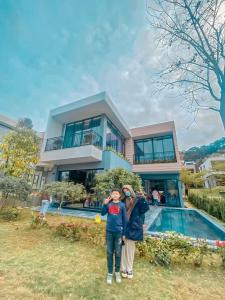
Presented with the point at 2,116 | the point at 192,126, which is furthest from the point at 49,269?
the point at 2,116

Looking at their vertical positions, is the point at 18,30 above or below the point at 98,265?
above

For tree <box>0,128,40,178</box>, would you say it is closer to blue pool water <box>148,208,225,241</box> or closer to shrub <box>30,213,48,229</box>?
shrub <box>30,213,48,229</box>

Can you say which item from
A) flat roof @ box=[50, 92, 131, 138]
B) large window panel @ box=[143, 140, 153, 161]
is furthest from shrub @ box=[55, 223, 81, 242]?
large window panel @ box=[143, 140, 153, 161]

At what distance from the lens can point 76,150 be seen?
34.9ft

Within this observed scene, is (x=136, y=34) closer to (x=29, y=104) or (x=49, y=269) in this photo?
(x=49, y=269)

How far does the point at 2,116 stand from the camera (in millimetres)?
15656

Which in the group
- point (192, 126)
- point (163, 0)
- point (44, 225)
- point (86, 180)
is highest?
point (163, 0)

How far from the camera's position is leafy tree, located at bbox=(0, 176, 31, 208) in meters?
7.48

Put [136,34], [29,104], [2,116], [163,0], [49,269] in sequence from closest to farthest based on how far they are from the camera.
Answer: [49,269], [163,0], [136,34], [29,104], [2,116]

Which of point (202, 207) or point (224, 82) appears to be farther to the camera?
point (202, 207)

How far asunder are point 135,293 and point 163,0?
320 inches

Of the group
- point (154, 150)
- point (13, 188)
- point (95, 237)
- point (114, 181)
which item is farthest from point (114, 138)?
point (95, 237)

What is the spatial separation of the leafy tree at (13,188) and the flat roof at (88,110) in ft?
21.0

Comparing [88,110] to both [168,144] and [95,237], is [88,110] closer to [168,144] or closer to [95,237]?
[95,237]
